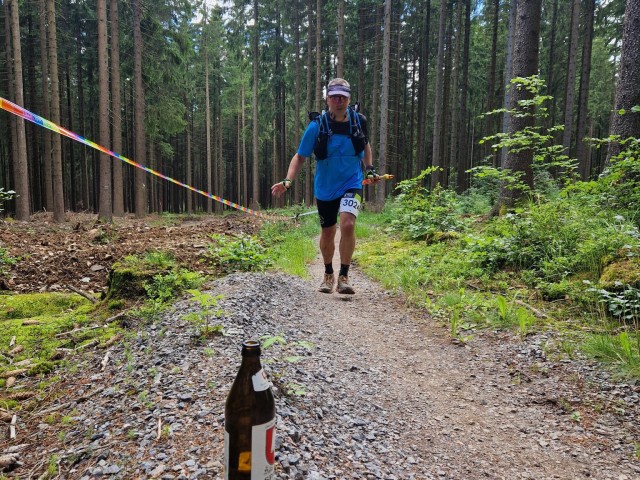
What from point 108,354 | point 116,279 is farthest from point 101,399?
point 116,279

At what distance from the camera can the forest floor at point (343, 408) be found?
1908mm

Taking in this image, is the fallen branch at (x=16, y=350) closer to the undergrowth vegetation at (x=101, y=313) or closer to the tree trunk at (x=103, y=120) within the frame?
the undergrowth vegetation at (x=101, y=313)

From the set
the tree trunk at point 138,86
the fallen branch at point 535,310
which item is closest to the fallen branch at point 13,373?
the fallen branch at point 535,310

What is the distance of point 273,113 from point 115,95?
1746 centimetres

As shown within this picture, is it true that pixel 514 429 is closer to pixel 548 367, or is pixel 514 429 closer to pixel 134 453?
pixel 548 367

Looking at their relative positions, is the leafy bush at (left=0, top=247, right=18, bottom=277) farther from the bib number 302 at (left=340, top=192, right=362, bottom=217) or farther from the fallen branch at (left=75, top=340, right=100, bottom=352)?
the bib number 302 at (left=340, top=192, right=362, bottom=217)

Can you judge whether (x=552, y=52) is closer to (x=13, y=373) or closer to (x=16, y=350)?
(x=16, y=350)

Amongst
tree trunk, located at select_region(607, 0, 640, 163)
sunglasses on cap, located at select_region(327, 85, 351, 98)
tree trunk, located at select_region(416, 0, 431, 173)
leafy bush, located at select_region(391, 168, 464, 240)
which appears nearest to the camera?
sunglasses on cap, located at select_region(327, 85, 351, 98)

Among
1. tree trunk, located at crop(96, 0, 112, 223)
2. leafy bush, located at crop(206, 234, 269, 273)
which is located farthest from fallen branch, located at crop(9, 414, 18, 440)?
tree trunk, located at crop(96, 0, 112, 223)

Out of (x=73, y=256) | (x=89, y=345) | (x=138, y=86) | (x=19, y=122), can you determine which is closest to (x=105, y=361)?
(x=89, y=345)

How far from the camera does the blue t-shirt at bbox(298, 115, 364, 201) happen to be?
497cm

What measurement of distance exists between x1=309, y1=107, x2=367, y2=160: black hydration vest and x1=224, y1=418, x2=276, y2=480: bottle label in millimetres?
3927

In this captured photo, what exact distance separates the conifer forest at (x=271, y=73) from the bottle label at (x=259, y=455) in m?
7.63

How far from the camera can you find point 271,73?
1240 inches
